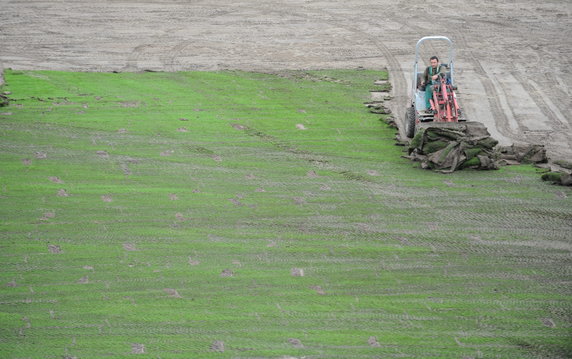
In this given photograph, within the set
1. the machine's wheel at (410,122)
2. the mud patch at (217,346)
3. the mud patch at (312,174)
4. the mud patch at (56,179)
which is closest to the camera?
the mud patch at (217,346)

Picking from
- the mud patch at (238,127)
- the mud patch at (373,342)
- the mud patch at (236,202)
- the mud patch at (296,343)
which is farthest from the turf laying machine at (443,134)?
the mud patch at (296,343)

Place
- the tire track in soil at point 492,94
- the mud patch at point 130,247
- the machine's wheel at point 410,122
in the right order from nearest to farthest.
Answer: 1. the mud patch at point 130,247
2. the machine's wheel at point 410,122
3. the tire track in soil at point 492,94

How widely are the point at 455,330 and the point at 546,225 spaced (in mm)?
3258

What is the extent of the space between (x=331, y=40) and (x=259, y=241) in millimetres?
11478

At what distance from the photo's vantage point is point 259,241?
33.4 feet

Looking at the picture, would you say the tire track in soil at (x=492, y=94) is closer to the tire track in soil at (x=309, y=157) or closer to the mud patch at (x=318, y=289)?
the tire track in soil at (x=309, y=157)

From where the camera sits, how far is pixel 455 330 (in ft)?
26.8

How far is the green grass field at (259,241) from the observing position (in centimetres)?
805

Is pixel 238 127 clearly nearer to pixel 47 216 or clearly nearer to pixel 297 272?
pixel 47 216

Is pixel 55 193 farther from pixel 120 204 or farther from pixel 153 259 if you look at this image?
pixel 153 259

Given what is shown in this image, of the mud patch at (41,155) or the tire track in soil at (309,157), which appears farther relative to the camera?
the mud patch at (41,155)

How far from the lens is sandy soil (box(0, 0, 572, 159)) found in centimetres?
1675

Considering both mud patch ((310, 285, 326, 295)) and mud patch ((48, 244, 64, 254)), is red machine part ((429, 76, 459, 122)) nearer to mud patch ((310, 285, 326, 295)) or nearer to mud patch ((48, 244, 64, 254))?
mud patch ((310, 285, 326, 295))

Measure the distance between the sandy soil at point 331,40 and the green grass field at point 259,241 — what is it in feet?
9.75
